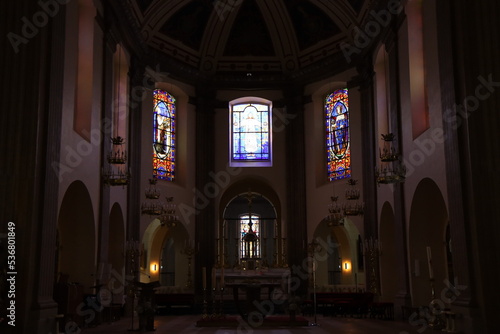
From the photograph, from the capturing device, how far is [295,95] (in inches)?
991

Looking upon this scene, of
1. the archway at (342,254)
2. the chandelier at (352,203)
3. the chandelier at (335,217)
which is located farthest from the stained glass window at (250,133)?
the chandelier at (352,203)

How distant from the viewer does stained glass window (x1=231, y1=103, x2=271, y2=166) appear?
25.5m

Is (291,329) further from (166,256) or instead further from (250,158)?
(166,256)

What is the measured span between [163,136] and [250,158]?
12.8 ft

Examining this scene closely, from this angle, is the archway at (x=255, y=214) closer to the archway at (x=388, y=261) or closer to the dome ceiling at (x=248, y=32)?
the archway at (x=388, y=261)

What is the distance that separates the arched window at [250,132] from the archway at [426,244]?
9637 mm

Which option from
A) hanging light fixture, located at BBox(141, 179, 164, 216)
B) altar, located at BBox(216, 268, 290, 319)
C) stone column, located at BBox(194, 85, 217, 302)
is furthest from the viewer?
stone column, located at BBox(194, 85, 217, 302)

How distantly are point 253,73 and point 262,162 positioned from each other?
3871mm

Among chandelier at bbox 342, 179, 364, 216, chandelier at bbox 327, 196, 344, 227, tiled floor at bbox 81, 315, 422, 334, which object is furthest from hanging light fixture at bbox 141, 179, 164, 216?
chandelier at bbox 342, 179, 364, 216

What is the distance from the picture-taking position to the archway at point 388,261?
65.6ft

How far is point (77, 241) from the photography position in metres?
16.0

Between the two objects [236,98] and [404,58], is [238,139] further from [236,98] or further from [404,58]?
[404,58]

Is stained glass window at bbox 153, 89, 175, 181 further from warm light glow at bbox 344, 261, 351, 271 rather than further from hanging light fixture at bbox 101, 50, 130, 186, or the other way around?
warm light glow at bbox 344, 261, 351, 271

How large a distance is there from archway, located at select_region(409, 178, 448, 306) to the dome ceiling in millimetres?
8344
